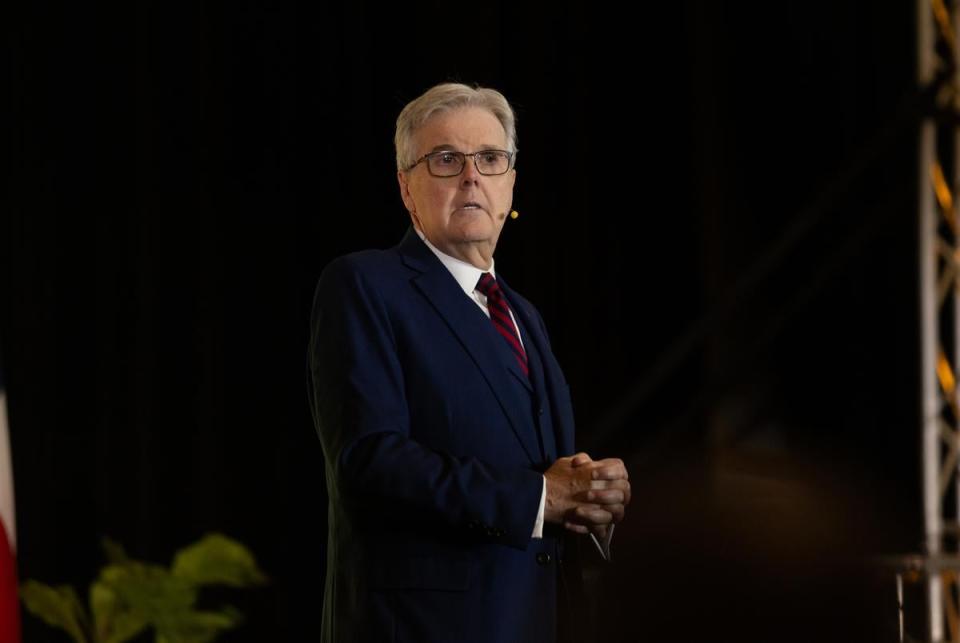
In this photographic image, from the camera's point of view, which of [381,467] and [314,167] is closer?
[381,467]

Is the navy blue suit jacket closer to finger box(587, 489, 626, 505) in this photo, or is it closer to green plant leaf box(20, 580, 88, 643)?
finger box(587, 489, 626, 505)

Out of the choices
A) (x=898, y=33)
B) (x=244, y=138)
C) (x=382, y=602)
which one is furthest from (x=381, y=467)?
(x=898, y=33)

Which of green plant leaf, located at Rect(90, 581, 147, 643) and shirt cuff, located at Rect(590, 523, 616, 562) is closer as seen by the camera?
shirt cuff, located at Rect(590, 523, 616, 562)

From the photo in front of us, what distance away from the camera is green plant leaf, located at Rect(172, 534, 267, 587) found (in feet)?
10.4

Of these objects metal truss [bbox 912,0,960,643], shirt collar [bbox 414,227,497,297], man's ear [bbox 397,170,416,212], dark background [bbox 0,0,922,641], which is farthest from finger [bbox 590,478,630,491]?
dark background [bbox 0,0,922,641]

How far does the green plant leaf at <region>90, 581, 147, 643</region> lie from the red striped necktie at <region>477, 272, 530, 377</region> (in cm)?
189

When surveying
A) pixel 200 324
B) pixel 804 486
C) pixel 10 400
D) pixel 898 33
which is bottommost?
pixel 804 486

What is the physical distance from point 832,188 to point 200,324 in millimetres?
2194

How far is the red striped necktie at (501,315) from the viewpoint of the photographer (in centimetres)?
150

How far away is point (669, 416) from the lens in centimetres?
459

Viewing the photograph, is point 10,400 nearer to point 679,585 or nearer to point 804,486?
point 679,585

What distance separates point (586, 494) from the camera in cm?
134

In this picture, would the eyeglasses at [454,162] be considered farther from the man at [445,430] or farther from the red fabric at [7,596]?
the red fabric at [7,596]

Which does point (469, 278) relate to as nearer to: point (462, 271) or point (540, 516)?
point (462, 271)
